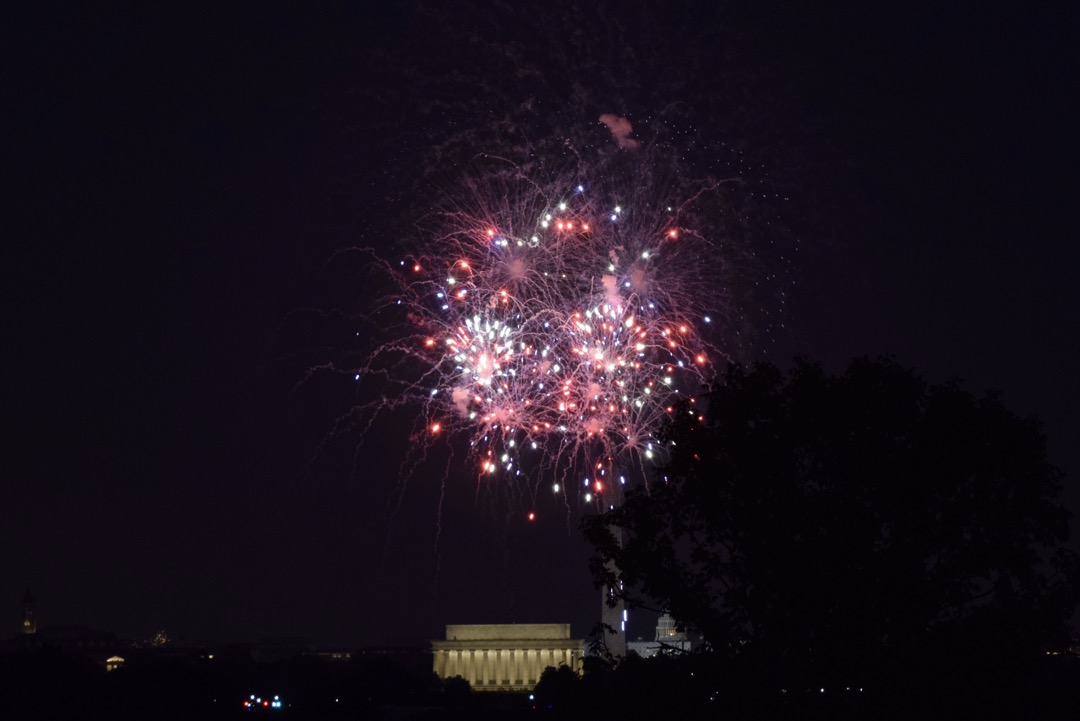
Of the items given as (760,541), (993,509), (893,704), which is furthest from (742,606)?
(993,509)

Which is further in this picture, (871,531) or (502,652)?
(502,652)

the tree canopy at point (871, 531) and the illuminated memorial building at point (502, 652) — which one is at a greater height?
the illuminated memorial building at point (502, 652)

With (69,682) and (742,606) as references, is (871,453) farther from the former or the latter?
(69,682)

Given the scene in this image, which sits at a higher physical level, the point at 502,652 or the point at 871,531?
the point at 502,652

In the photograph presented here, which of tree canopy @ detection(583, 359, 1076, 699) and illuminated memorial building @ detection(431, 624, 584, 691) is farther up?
illuminated memorial building @ detection(431, 624, 584, 691)

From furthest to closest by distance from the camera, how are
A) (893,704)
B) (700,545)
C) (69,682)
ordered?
(69,682) → (700,545) → (893,704)
